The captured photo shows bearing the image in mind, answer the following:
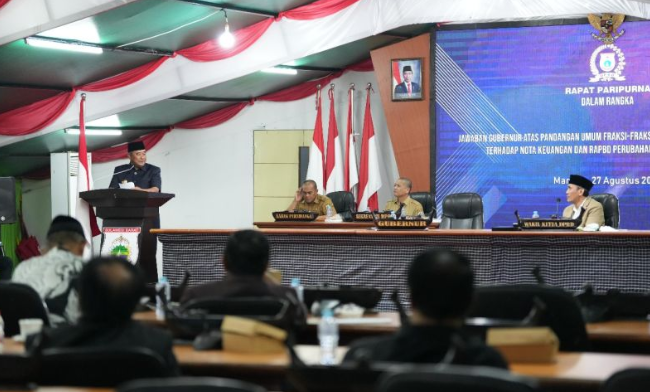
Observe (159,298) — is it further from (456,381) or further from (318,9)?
(318,9)

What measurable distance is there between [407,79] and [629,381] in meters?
10.5

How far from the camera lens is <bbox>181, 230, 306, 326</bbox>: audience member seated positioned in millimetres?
4164

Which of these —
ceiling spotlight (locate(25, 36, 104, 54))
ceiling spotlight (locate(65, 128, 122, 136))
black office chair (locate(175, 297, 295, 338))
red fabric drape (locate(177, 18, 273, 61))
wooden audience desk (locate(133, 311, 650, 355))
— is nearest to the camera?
black office chair (locate(175, 297, 295, 338))

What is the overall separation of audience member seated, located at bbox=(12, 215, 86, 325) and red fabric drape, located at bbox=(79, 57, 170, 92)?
7527 millimetres

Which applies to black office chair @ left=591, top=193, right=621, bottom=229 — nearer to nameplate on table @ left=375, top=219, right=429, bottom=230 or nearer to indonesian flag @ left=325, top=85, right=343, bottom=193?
nameplate on table @ left=375, top=219, right=429, bottom=230

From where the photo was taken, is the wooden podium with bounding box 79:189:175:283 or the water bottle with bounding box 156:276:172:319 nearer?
the water bottle with bounding box 156:276:172:319

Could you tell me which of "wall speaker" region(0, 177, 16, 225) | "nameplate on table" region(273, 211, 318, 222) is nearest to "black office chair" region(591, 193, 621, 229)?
"nameplate on table" region(273, 211, 318, 222)

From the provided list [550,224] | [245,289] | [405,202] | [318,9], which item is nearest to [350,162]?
[318,9]

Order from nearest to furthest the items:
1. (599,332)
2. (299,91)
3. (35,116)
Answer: (599,332) → (35,116) → (299,91)

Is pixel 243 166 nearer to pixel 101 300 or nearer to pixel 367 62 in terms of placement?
pixel 367 62

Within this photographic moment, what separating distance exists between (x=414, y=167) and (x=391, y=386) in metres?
10.6

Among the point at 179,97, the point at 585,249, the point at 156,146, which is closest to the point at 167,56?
the point at 179,97

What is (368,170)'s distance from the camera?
13578 millimetres

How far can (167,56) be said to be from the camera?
11.9m
